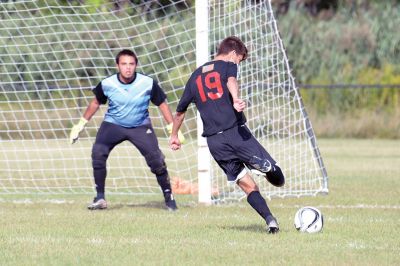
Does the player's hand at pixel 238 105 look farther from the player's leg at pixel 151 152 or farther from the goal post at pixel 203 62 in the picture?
the goal post at pixel 203 62

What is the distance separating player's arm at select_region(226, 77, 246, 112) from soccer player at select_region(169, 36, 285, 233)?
3 centimetres

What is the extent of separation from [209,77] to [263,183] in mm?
5662

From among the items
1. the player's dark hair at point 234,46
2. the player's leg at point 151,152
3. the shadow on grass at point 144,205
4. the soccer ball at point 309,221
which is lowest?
the shadow on grass at point 144,205

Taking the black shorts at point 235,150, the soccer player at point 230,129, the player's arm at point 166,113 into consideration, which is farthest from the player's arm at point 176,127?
the player's arm at point 166,113

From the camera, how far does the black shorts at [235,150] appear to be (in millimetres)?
9461

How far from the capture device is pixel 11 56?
57.1 feet

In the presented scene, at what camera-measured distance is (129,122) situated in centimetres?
1205

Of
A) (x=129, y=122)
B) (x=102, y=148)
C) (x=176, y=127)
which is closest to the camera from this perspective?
(x=176, y=127)

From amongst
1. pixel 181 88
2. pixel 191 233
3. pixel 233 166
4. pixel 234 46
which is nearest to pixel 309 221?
pixel 233 166

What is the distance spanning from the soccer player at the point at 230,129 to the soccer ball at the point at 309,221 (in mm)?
266

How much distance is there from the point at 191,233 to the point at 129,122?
2.85m

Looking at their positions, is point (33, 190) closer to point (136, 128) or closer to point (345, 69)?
point (136, 128)

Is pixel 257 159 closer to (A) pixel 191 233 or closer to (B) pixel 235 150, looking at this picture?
(B) pixel 235 150

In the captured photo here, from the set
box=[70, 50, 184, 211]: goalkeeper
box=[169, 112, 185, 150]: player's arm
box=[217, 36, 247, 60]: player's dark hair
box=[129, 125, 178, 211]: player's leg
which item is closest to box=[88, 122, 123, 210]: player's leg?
box=[70, 50, 184, 211]: goalkeeper
